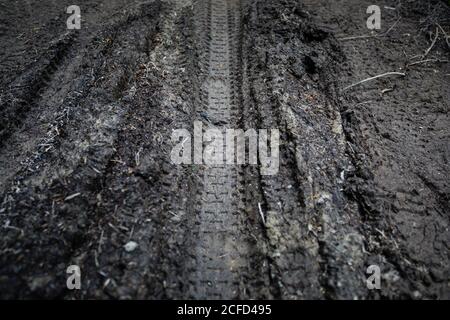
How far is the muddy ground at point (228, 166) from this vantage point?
2.17m

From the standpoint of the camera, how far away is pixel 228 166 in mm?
2877

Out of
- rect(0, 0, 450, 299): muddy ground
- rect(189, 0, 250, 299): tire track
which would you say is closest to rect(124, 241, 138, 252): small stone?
rect(0, 0, 450, 299): muddy ground

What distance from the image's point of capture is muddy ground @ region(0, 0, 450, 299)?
7.12 feet

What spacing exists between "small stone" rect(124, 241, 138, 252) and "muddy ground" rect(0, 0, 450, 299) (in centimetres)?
3

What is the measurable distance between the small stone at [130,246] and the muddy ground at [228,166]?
0.03m

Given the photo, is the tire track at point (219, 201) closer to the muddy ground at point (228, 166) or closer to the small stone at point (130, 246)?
the muddy ground at point (228, 166)

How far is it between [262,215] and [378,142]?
1.32 meters

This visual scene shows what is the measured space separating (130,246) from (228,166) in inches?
42.6

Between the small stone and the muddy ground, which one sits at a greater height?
the muddy ground

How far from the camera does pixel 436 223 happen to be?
2.46m

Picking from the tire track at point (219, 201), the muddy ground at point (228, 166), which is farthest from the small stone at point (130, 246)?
the tire track at point (219, 201)

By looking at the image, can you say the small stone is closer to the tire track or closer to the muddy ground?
the muddy ground

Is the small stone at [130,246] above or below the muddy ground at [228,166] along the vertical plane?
below
